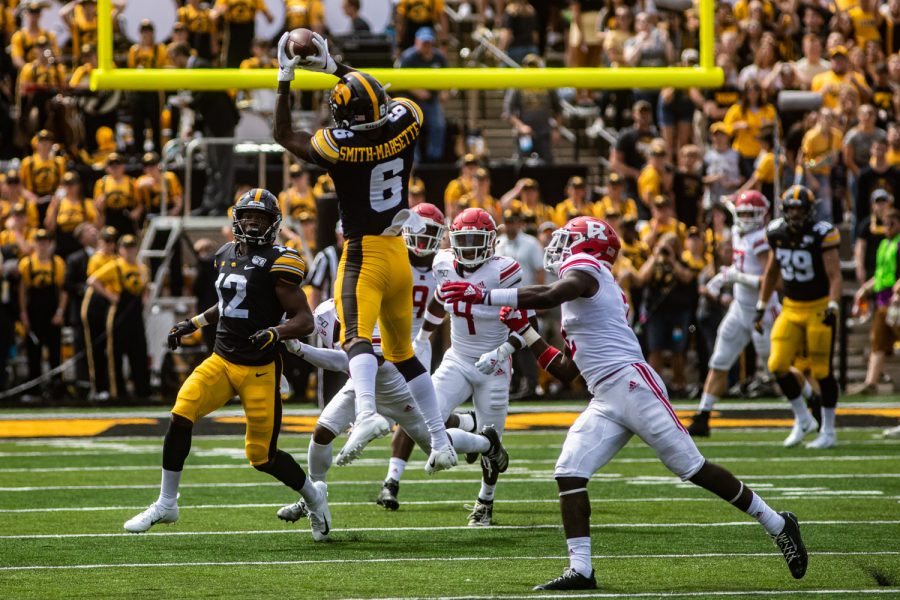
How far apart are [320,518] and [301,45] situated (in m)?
2.32

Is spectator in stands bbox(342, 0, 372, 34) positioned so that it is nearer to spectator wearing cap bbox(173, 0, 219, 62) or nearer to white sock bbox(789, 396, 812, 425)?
spectator wearing cap bbox(173, 0, 219, 62)

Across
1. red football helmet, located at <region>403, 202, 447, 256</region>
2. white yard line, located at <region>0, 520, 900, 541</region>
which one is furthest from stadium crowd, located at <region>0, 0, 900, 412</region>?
white yard line, located at <region>0, 520, 900, 541</region>

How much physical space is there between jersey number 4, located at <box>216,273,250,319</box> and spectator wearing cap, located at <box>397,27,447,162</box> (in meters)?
8.58

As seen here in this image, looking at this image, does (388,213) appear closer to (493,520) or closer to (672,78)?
(493,520)

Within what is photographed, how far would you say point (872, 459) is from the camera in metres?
10.9

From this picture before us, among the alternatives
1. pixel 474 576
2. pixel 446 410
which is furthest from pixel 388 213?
pixel 474 576

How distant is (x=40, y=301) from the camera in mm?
15523

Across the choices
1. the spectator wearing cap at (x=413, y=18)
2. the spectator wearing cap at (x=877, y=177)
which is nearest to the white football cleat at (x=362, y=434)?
the spectator wearing cap at (x=413, y=18)

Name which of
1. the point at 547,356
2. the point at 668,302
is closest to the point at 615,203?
the point at 668,302

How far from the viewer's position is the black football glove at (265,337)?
710 cm

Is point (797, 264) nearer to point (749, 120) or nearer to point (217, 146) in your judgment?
point (749, 120)

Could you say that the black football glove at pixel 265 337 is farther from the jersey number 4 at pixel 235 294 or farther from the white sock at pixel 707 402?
the white sock at pixel 707 402

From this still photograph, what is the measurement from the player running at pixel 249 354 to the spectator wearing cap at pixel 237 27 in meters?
9.12

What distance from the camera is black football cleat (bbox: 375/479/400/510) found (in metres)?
8.70
